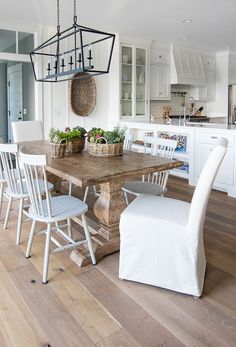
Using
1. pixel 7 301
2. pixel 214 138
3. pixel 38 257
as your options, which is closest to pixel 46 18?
pixel 214 138

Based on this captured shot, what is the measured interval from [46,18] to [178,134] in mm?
2828

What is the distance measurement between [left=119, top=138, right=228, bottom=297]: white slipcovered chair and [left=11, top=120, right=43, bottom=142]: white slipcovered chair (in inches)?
107

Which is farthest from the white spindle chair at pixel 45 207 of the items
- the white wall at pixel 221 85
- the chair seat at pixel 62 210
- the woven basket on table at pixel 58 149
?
the white wall at pixel 221 85

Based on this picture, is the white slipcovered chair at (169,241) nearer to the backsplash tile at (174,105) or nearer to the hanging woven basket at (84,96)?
the hanging woven basket at (84,96)

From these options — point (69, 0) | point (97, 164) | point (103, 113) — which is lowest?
point (97, 164)

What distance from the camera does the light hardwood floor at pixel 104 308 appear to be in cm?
171

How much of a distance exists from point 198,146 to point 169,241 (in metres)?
2.99

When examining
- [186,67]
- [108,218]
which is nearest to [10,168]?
[108,218]

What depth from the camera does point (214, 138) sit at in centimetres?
450

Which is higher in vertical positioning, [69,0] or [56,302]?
[69,0]

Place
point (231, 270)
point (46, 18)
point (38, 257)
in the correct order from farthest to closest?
point (46, 18) < point (38, 257) < point (231, 270)

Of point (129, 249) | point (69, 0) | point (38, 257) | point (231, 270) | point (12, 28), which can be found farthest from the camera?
point (12, 28)

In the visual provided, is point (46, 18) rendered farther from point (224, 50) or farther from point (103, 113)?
point (224, 50)

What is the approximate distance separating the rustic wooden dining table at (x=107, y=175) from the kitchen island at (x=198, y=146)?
183 cm
